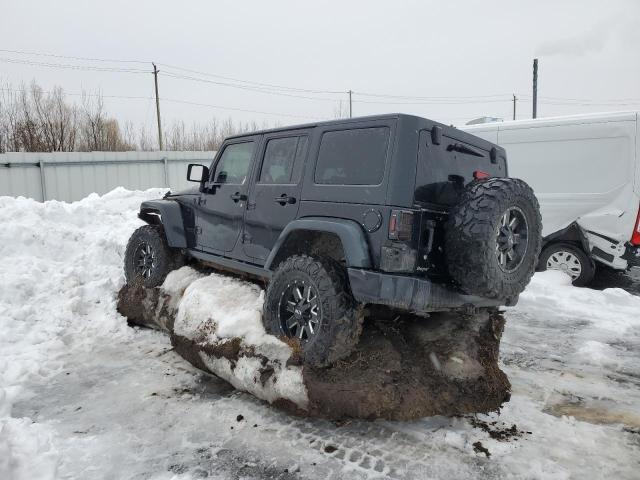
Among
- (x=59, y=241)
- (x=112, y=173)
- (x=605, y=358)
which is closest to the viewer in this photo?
(x=605, y=358)

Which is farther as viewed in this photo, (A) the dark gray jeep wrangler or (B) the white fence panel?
(B) the white fence panel

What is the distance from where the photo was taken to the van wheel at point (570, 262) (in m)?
7.42

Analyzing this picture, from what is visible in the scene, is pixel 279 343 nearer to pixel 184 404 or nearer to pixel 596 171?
pixel 184 404

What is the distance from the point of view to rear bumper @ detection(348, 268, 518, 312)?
9.71 ft

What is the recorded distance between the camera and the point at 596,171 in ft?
23.9

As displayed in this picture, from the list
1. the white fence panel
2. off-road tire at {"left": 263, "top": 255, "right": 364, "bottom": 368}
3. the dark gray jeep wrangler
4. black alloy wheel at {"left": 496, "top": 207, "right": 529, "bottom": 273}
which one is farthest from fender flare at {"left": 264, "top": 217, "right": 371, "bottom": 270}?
the white fence panel

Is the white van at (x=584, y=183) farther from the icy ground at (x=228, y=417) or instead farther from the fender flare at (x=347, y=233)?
the fender flare at (x=347, y=233)

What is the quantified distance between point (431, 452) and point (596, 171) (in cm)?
614

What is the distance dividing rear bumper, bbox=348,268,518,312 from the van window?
2.15ft

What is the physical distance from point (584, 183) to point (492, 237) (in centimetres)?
557

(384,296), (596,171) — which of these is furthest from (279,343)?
(596,171)

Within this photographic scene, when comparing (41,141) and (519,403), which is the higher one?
(41,141)

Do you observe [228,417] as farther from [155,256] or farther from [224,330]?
[155,256]

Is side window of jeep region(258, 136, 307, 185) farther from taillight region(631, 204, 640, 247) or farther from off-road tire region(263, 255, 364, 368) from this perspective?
taillight region(631, 204, 640, 247)
